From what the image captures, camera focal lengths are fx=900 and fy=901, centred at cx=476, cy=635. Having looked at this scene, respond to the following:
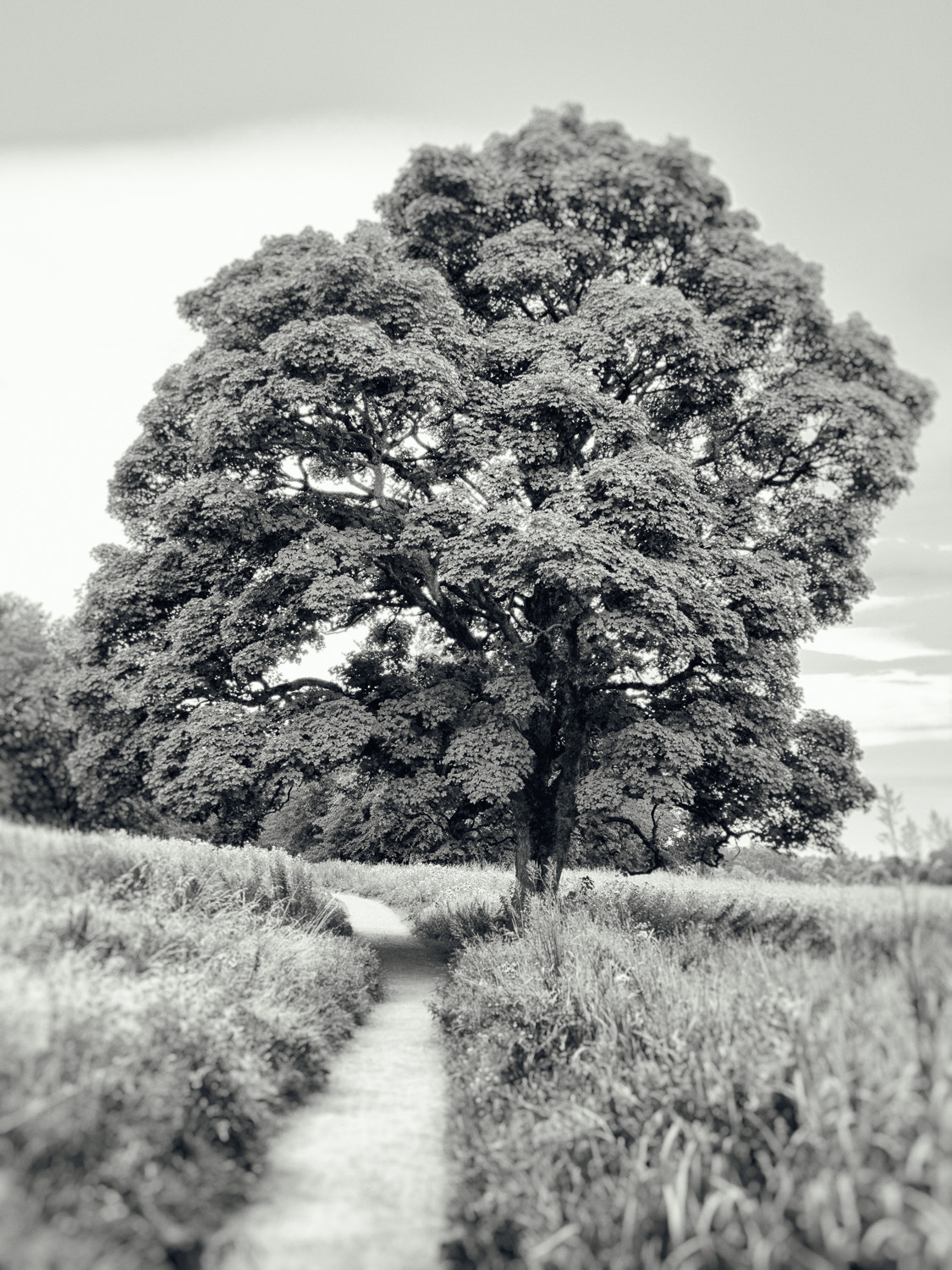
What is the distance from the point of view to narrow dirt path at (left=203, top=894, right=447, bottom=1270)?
4.52 m

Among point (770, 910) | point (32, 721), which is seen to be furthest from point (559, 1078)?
point (32, 721)

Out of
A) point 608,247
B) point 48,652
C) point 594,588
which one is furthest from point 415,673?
point 608,247

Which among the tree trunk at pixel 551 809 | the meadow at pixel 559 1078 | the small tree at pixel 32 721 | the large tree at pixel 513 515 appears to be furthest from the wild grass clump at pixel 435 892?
the meadow at pixel 559 1078

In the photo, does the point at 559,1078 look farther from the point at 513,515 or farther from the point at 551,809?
the point at 551,809

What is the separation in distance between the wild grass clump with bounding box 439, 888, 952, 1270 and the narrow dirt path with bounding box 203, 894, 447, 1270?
0.30 meters

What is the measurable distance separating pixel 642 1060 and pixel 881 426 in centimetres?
1356

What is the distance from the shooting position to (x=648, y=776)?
48.7ft

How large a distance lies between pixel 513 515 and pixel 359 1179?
33.2 feet

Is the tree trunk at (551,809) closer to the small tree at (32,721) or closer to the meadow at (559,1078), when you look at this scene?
the meadow at (559,1078)

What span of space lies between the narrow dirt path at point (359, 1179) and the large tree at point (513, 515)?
640 cm

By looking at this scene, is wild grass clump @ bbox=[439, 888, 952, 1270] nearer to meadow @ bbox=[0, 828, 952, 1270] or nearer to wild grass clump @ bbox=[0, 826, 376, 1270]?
meadow @ bbox=[0, 828, 952, 1270]

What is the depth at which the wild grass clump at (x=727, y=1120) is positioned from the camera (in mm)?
3570

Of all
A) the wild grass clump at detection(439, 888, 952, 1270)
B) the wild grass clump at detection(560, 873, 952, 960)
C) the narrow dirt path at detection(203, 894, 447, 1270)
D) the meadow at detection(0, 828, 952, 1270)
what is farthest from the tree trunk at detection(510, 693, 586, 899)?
the wild grass clump at detection(439, 888, 952, 1270)

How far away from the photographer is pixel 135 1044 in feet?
18.0
